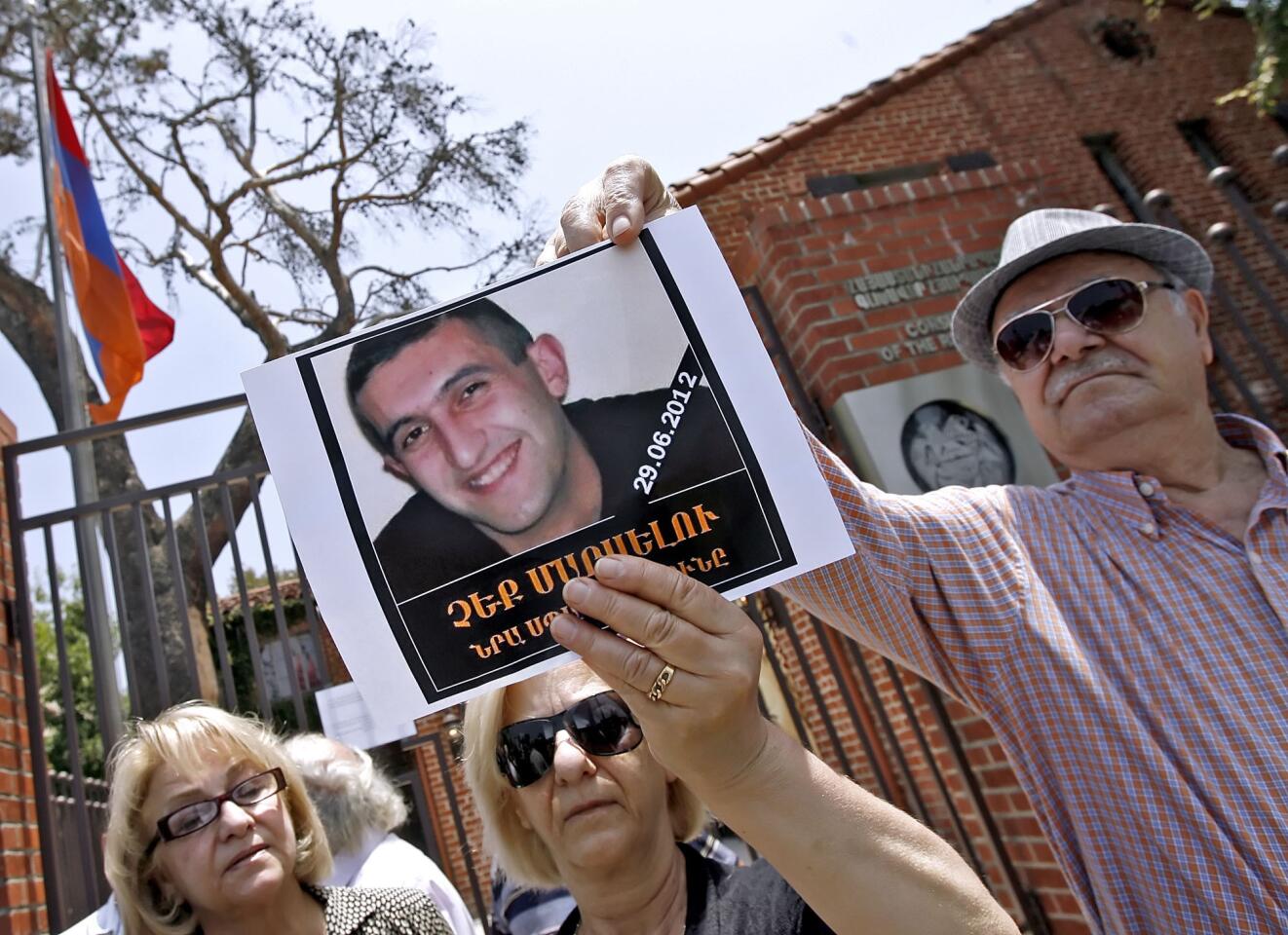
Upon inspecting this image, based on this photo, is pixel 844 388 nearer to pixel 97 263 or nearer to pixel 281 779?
pixel 281 779

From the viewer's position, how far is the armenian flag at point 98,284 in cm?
592

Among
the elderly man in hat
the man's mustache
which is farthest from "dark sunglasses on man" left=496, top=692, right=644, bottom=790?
the man's mustache

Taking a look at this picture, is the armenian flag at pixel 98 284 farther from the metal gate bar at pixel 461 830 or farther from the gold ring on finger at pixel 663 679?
the gold ring on finger at pixel 663 679

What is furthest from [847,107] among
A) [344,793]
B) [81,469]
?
[344,793]

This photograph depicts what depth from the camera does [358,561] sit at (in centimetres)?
97

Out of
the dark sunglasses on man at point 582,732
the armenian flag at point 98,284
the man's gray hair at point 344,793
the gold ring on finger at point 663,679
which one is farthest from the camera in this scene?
the armenian flag at point 98,284

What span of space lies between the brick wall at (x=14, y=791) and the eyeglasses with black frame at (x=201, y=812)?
3.78 feet

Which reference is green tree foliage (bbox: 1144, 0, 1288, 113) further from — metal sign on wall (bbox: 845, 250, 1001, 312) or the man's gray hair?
the man's gray hair

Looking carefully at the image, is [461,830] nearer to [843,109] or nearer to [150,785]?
[150,785]

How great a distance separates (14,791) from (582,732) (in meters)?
2.43

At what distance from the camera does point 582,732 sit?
1.64 metres

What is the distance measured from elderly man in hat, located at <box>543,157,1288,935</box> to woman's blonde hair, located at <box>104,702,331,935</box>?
156 cm

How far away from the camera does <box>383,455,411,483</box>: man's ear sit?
1.00 m

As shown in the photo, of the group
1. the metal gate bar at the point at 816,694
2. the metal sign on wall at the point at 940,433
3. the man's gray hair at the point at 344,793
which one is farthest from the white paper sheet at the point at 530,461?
the metal sign on wall at the point at 940,433
